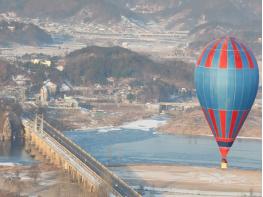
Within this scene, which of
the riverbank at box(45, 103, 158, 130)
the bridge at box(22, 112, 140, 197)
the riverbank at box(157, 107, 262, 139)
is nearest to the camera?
the bridge at box(22, 112, 140, 197)

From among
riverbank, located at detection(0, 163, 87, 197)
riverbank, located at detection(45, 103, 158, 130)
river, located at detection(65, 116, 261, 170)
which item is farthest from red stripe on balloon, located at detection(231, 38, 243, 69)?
riverbank, located at detection(45, 103, 158, 130)

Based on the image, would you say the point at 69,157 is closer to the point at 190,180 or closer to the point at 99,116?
the point at 190,180

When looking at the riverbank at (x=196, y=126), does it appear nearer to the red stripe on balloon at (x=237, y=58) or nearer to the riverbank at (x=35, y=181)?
the riverbank at (x=35, y=181)

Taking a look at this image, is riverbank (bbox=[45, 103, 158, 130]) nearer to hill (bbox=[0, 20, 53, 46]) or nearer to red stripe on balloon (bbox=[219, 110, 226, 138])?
red stripe on balloon (bbox=[219, 110, 226, 138])

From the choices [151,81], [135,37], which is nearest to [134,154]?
[151,81]

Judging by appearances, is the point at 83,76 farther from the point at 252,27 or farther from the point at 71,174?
the point at 252,27
